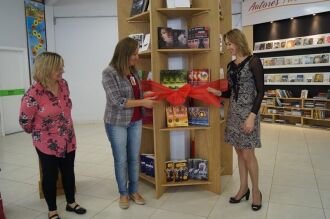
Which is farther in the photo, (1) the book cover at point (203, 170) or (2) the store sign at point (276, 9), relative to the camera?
(2) the store sign at point (276, 9)

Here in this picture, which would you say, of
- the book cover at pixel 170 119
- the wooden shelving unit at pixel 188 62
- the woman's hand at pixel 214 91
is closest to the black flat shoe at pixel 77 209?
the wooden shelving unit at pixel 188 62

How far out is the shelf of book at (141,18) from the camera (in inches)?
113

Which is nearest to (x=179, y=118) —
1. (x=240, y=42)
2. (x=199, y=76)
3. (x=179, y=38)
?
(x=199, y=76)

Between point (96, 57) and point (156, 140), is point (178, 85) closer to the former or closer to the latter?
point (156, 140)

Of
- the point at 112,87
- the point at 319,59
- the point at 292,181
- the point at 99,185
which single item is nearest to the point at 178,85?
the point at 112,87

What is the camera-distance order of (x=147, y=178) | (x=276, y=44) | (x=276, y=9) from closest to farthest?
(x=147, y=178) → (x=276, y=9) → (x=276, y=44)

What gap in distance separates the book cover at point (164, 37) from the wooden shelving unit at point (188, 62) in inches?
1.7

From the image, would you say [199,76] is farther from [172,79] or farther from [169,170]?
[169,170]

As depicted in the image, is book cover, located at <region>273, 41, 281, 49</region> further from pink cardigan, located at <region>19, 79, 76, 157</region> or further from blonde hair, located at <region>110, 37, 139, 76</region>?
pink cardigan, located at <region>19, 79, 76, 157</region>

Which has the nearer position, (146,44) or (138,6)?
(146,44)

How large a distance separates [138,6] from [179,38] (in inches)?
23.2

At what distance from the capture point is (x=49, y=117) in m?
2.36

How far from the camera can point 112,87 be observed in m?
2.47

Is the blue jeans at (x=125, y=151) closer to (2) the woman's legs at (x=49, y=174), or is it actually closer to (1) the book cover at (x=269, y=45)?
(2) the woman's legs at (x=49, y=174)
